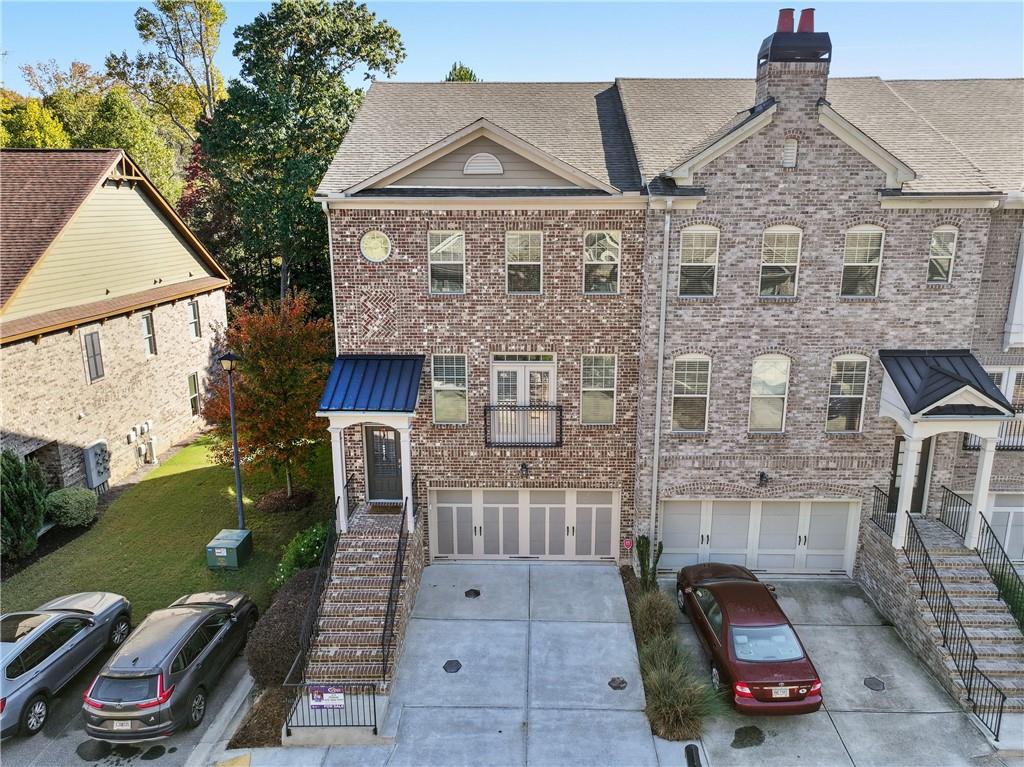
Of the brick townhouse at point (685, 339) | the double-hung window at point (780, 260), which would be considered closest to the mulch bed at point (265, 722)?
the brick townhouse at point (685, 339)

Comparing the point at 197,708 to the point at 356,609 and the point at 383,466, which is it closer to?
the point at 356,609

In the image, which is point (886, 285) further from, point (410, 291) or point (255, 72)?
point (255, 72)

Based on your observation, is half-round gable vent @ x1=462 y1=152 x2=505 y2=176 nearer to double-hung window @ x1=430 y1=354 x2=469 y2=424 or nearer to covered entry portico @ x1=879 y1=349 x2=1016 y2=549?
double-hung window @ x1=430 y1=354 x2=469 y2=424

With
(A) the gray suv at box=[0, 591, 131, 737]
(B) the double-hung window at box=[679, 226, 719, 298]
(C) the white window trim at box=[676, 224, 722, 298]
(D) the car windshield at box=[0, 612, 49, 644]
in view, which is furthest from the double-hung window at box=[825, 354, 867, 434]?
(D) the car windshield at box=[0, 612, 49, 644]

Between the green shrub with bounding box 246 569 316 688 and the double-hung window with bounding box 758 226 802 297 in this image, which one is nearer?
the green shrub with bounding box 246 569 316 688

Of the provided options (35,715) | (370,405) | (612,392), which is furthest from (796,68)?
(35,715)

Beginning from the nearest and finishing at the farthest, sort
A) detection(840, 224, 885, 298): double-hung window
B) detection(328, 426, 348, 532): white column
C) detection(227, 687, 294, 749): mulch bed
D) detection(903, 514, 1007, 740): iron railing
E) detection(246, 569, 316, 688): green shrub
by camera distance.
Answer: detection(227, 687, 294, 749): mulch bed → detection(903, 514, 1007, 740): iron railing → detection(246, 569, 316, 688): green shrub → detection(840, 224, 885, 298): double-hung window → detection(328, 426, 348, 532): white column

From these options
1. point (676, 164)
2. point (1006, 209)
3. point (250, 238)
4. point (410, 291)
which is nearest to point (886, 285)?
point (1006, 209)
